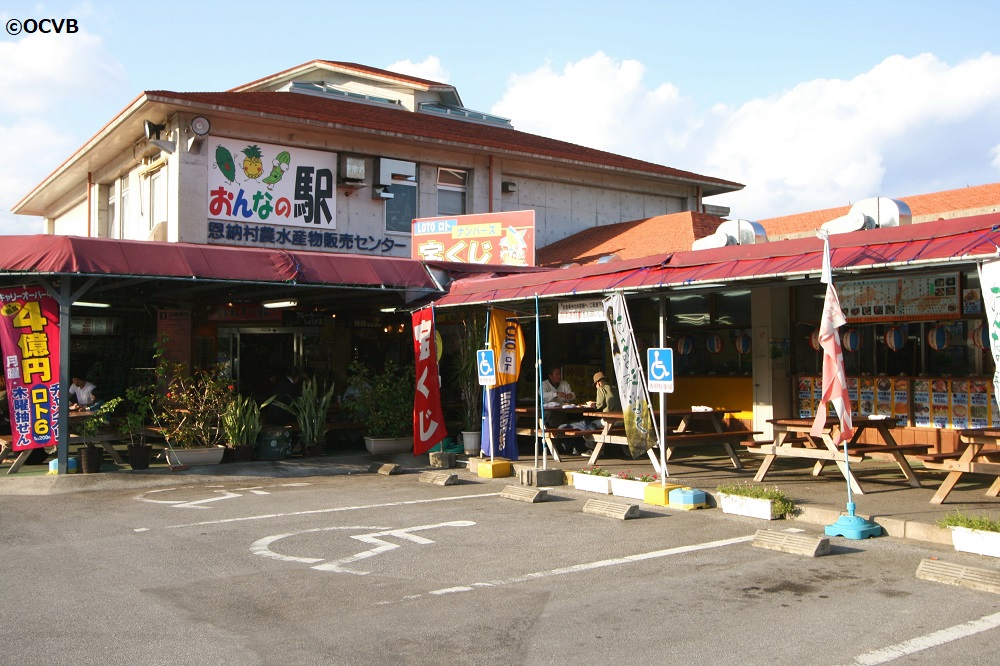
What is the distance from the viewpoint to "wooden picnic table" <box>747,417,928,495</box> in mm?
10508

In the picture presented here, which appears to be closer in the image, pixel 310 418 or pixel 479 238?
pixel 310 418

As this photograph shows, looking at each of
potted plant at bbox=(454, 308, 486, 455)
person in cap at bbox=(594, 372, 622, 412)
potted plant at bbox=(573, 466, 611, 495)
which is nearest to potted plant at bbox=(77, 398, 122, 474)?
potted plant at bbox=(454, 308, 486, 455)

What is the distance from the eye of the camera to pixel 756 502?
32.1ft

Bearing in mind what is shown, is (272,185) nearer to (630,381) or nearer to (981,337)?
(630,381)

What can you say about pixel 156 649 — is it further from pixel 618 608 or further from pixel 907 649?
pixel 907 649

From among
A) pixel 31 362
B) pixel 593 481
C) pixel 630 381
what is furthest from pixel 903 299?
pixel 31 362

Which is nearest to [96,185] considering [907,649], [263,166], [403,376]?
[263,166]

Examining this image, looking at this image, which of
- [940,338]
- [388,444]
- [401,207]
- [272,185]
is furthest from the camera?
[401,207]

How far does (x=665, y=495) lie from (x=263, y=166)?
519 inches

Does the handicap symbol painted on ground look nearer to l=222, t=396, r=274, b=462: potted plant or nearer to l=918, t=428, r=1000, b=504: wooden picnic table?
l=918, t=428, r=1000, b=504: wooden picnic table

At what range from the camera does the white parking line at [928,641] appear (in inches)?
205

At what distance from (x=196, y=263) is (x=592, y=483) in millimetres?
6734

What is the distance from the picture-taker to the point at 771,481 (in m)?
11.7

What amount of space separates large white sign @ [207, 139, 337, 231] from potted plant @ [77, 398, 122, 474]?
6555 millimetres
